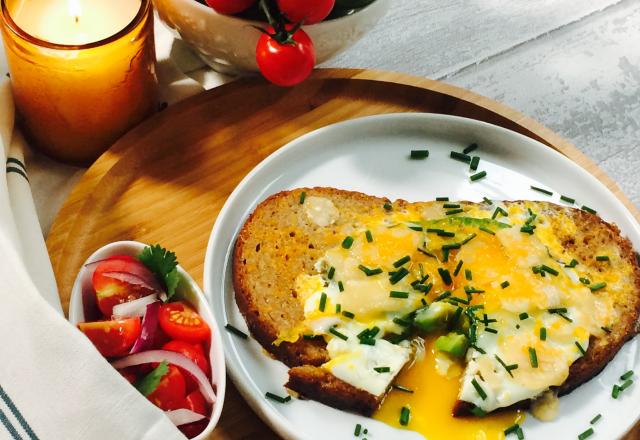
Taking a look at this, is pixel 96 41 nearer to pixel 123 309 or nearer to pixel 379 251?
pixel 123 309

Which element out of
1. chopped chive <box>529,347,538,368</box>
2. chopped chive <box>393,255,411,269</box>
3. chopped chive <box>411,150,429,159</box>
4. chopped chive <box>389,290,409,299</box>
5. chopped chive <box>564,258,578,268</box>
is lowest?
chopped chive <box>529,347,538,368</box>

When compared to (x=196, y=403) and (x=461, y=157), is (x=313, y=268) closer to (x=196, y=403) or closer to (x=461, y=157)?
(x=196, y=403)

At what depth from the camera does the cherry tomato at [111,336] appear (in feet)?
8.29

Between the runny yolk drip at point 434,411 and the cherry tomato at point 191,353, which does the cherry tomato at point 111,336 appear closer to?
the cherry tomato at point 191,353

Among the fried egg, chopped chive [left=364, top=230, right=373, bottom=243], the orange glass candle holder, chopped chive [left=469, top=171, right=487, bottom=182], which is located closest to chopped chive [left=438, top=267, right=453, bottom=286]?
the fried egg

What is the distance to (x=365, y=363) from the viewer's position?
2672mm

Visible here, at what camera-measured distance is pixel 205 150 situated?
11.3ft

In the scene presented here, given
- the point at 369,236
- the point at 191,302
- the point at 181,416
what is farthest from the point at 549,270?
the point at 181,416

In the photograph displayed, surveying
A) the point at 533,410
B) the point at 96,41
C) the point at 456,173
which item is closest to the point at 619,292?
the point at 533,410

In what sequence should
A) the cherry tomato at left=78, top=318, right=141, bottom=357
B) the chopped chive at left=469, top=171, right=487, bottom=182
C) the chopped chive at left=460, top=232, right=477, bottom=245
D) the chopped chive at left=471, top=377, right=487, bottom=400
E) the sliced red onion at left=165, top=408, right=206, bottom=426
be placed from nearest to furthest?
the sliced red onion at left=165, top=408, right=206, bottom=426
the cherry tomato at left=78, top=318, right=141, bottom=357
the chopped chive at left=471, top=377, right=487, bottom=400
the chopped chive at left=460, top=232, right=477, bottom=245
the chopped chive at left=469, top=171, right=487, bottom=182

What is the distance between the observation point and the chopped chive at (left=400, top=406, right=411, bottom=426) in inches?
105

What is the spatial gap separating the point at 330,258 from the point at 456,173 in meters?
0.80

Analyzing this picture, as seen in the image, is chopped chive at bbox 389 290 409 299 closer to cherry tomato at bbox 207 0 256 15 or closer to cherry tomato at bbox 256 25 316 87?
cherry tomato at bbox 256 25 316 87

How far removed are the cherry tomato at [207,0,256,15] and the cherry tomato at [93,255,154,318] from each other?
1080 millimetres
